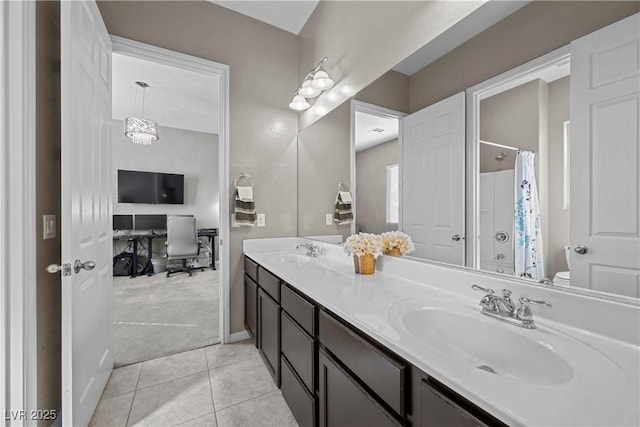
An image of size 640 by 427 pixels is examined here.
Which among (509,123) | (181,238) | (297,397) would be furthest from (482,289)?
(181,238)

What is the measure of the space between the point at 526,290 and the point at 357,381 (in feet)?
2.10

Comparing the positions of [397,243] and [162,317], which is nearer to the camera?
[397,243]

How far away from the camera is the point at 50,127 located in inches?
53.7

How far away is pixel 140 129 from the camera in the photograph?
12.4ft

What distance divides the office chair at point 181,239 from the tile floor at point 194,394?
289 cm

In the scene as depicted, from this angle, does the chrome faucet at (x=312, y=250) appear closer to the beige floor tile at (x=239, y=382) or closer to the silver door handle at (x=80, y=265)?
the beige floor tile at (x=239, y=382)

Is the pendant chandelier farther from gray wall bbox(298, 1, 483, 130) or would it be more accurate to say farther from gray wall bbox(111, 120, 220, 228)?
gray wall bbox(298, 1, 483, 130)

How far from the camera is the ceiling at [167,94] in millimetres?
3338

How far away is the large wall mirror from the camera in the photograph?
2.43 feet

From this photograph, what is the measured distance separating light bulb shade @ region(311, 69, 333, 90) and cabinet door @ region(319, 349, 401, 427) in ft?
5.78

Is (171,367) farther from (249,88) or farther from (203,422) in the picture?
(249,88)

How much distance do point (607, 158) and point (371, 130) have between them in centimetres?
111

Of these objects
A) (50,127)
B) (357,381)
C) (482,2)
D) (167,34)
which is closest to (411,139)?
(482,2)

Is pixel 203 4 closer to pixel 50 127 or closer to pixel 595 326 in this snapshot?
pixel 50 127
